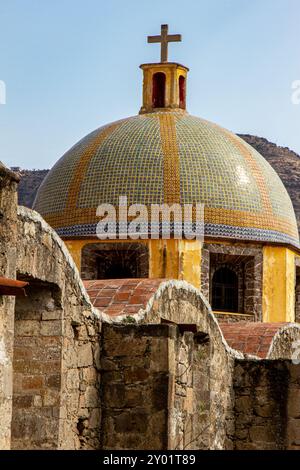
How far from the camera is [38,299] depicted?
7555mm

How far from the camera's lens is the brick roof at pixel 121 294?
29.3 ft

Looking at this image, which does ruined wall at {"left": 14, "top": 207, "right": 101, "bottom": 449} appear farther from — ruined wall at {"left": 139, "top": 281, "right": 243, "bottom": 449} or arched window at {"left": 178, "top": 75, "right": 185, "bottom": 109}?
arched window at {"left": 178, "top": 75, "right": 185, "bottom": 109}

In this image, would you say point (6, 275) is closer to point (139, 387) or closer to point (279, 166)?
point (139, 387)

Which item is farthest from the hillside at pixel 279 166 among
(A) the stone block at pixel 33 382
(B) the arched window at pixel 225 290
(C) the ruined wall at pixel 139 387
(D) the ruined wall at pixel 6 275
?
(D) the ruined wall at pixel 6 275

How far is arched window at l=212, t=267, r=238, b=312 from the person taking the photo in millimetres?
17984

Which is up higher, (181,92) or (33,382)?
(181,92)

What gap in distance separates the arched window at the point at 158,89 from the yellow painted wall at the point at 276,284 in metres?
3.12

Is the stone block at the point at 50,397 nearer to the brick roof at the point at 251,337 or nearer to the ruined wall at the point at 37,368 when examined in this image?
the ruined wall at the point at 37,368

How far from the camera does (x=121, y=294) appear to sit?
9.34 m

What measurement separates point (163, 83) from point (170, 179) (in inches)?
97.7

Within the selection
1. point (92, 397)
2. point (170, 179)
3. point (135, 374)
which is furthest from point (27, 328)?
point (170, 179)

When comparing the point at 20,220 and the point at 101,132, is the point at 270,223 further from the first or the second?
the point at 20,220

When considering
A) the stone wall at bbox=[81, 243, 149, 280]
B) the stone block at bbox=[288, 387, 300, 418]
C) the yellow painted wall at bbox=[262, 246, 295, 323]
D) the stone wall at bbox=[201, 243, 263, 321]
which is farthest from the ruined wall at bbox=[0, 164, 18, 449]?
the yellow painted wall at bbox=[262, 246, 295, 323]
